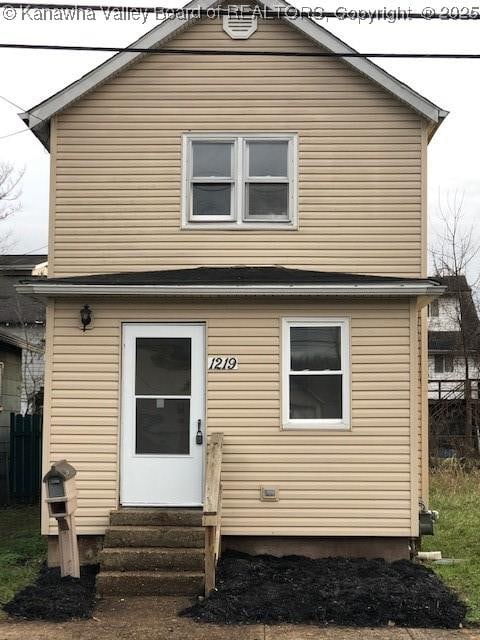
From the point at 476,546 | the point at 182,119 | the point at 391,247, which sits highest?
the point at 182,119

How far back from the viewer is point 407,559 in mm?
9773

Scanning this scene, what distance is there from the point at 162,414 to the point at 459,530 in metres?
5.06

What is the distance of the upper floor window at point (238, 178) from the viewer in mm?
10438

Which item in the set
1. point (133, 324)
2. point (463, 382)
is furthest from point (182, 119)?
point (463, 382)

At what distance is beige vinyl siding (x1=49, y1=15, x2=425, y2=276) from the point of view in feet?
33.9

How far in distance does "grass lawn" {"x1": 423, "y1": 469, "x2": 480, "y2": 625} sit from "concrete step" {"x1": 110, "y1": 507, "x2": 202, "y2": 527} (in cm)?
287

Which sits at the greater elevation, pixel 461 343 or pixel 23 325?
pixel 23 325

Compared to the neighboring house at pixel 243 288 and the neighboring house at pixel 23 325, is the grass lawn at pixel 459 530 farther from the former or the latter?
the neighboring house at pixel 23 325

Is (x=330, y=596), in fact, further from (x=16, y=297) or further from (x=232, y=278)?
(x=16, y=297)

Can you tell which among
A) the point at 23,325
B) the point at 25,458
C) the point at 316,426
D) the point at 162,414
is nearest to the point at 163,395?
the point at 162,414

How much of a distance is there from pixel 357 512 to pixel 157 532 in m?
2.41

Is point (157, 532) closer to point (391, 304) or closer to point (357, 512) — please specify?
point (357, 512)

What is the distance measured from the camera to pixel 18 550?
10.7 meters

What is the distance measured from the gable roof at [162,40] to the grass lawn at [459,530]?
547 centimetres
